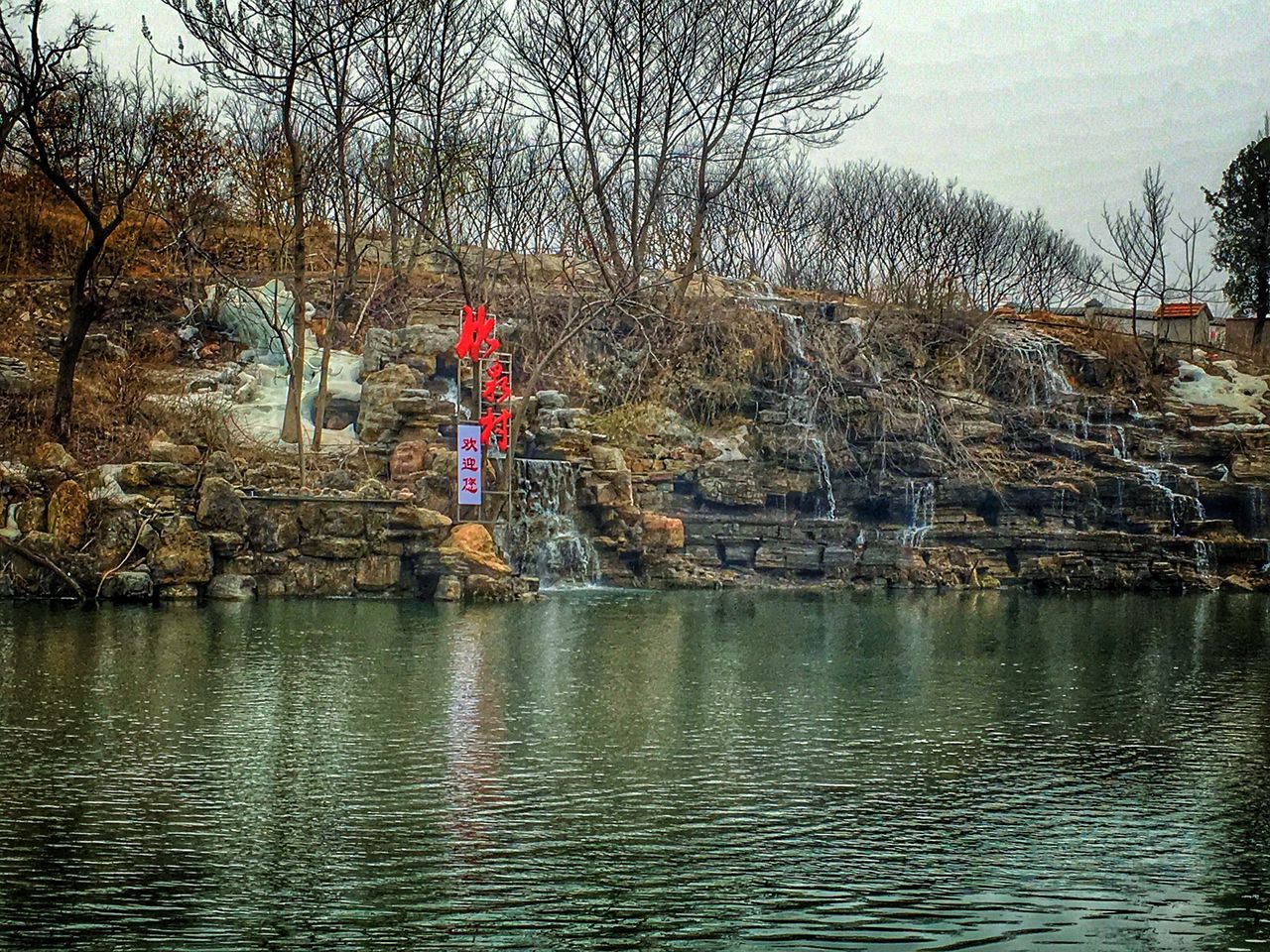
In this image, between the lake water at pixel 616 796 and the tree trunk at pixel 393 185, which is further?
the tree trunk at pixel 393 185

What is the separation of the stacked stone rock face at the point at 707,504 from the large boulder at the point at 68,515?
36mm

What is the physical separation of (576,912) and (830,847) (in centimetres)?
194

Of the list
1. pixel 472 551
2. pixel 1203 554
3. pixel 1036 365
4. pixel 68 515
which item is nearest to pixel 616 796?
pixel 472 551

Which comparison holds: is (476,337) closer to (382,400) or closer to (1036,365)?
(382,400)

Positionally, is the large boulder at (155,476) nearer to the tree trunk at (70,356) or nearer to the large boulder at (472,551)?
the tree trunk at (70,356)

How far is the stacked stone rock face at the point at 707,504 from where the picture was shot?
23.0m

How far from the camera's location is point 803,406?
1433 inches

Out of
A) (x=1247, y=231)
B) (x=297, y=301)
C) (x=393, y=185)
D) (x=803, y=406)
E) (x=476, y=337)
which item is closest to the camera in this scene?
(x=476, y=337)

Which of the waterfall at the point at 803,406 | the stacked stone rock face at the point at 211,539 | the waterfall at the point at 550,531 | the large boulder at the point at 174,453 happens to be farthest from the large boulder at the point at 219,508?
the waterfall at the point at 803,406

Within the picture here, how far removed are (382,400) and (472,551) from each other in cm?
598

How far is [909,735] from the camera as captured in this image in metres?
11.5

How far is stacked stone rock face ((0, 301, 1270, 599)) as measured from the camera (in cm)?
2305

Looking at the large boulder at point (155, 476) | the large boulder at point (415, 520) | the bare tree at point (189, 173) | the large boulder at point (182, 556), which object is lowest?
the large boulder at point (182, 556)

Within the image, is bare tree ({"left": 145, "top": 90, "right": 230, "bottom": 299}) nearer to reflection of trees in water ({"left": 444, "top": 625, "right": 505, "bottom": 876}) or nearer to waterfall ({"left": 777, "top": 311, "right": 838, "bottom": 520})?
waterfall ({"left": 777, "top": 311, "right": 838, "bottom": 520})
